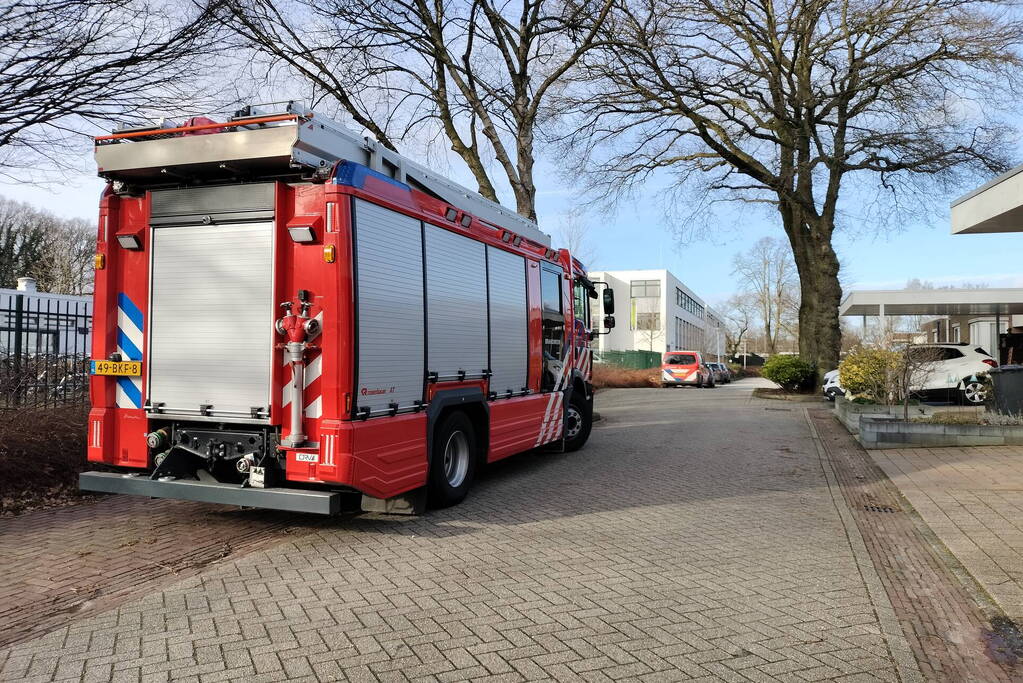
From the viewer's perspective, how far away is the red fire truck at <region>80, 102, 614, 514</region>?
5.63m

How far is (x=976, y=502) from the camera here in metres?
7.61

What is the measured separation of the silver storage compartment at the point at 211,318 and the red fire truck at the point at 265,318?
0.5 inches

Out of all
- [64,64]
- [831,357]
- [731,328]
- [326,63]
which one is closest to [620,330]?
[731,328]

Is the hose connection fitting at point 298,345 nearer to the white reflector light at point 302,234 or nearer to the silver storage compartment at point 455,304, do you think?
the white reflector light at point 302,234

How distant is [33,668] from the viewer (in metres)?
3.71

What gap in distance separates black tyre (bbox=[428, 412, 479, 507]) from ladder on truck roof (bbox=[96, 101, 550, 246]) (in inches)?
98.4

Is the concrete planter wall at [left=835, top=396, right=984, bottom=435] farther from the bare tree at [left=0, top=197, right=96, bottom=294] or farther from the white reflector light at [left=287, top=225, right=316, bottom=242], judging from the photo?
the bare tree at [left=0, top=197, right=96, bottom=294]

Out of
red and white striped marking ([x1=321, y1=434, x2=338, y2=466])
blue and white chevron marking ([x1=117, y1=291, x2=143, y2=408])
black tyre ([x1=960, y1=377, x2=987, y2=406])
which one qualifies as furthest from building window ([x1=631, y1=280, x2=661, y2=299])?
red and white striped marking ([x1=321, y1=434, x2=338, y2=466])

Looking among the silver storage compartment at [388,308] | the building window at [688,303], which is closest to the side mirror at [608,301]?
the silver storage compartment at [388,308]

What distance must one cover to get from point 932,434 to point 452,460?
328 inches

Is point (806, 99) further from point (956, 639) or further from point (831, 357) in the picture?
point (956, 639)

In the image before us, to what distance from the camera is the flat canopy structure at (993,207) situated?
9656mm

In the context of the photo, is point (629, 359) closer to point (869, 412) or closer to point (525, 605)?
point (869, 412)

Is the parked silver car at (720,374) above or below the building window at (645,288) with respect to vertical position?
below
